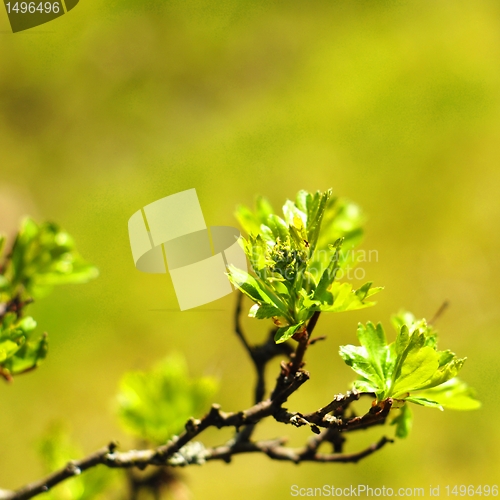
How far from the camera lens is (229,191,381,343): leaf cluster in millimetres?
590

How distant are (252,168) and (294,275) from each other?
2838 millimetres

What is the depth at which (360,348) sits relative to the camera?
2.07 feet

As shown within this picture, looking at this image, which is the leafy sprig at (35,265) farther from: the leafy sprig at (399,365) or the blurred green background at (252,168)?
the blurred green background at (252,168)

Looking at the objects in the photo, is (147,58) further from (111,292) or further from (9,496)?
(9,496)

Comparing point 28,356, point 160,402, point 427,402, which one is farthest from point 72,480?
point 427,402

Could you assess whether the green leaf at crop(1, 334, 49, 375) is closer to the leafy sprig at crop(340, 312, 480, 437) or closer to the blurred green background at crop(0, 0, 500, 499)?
the leafy sprig at crop(340, 312, 480, 437)

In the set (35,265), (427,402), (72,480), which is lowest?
(72,480)

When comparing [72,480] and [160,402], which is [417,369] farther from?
[72,480]

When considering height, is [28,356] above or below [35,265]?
below

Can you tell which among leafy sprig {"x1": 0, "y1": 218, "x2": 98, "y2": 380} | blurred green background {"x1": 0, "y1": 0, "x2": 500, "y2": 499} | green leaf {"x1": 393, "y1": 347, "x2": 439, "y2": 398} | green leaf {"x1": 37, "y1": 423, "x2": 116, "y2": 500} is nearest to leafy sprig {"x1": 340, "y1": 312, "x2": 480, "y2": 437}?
green leaf {"x1": 393, "y1": 347, "x2": 439, "y2": 398}

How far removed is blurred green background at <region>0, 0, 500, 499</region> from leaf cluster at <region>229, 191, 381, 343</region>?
1.94 metres

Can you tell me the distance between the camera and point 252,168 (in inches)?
134

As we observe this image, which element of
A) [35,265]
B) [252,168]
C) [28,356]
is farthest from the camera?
[252,168]

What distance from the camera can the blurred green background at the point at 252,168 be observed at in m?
2.59
